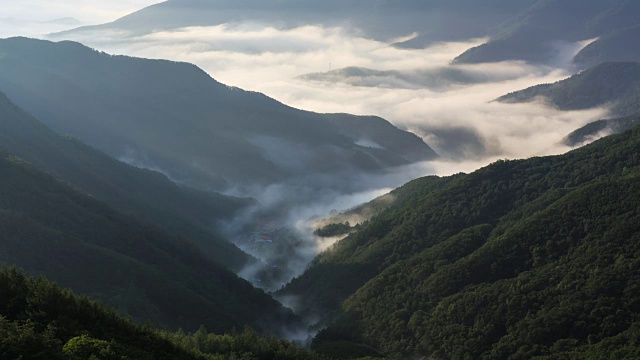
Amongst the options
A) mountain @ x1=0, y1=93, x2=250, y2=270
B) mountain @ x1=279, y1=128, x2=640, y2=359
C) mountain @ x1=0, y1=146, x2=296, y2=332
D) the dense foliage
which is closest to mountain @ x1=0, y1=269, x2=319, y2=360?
mountain @ x1=0, y1=146, x2=296, y2=332

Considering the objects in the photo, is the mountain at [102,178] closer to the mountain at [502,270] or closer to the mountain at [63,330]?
the mountain at [502,270]

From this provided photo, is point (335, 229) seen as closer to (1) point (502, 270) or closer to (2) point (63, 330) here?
(1) point (502, 270)

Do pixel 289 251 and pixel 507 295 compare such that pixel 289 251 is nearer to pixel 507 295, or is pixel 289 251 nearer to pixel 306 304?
pixel 306 304

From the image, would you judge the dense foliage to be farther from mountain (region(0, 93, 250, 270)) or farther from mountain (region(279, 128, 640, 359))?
mountain (region(279, 128, 640, 359))

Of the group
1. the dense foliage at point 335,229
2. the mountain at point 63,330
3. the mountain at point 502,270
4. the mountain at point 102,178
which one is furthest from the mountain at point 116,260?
the dense foliage at point 335,229

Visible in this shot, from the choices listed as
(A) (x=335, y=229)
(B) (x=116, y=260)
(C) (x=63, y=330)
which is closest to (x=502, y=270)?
(B) (x=116, y=260)

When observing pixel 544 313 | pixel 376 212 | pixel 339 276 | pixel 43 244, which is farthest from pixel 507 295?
pixel 376 212

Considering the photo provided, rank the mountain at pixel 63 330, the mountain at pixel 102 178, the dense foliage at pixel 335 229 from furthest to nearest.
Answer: the dense foliage at pixel 335 229 < the mountain at pixel 102 178 < the mountain at pixel 63 330
